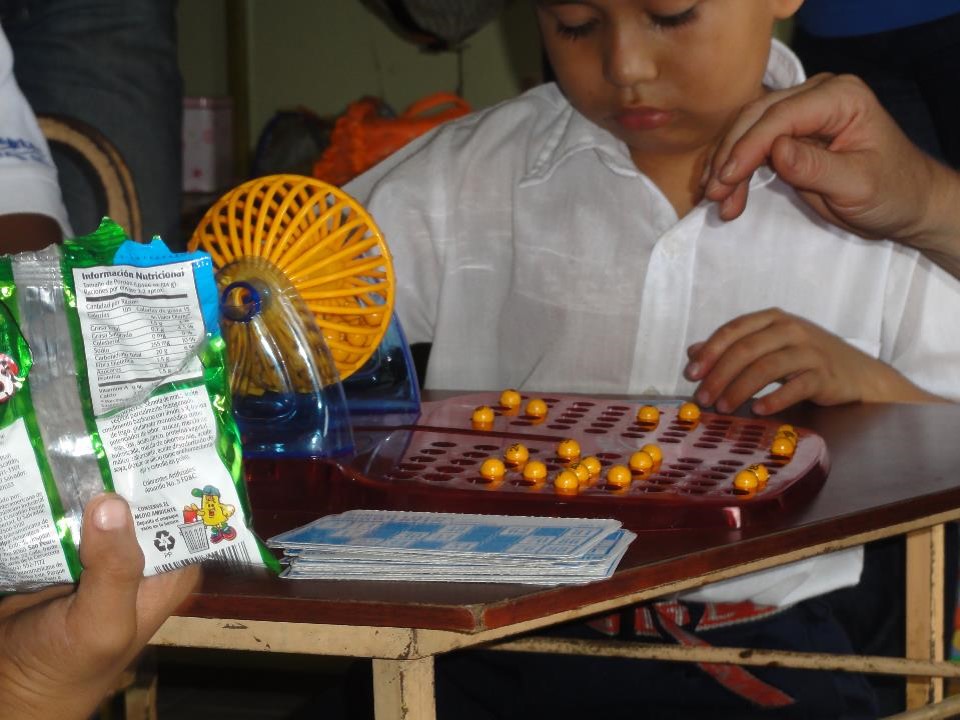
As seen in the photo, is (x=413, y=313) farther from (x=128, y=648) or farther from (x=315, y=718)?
(x=128, y=648)

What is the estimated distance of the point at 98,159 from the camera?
1393 mm

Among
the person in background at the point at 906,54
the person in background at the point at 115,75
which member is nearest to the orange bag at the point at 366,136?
the person in background at the point at 115,75

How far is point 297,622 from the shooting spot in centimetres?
54

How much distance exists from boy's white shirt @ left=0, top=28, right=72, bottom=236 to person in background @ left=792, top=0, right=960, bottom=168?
87cm

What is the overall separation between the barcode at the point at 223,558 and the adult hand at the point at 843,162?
0.47 m

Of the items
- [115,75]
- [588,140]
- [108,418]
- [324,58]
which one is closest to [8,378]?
[108,418]

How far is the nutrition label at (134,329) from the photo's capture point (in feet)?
1.72

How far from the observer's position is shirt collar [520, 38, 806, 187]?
1.18m

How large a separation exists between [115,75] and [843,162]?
1.05 metres

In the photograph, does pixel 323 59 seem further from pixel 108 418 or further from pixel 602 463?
pixel 108 418

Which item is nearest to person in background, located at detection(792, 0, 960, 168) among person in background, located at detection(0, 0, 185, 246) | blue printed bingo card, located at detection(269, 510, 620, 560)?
person in background, located at detection(0, 0, 185, 246)

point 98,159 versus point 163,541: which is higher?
point 98,159

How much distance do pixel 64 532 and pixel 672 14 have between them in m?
0.66

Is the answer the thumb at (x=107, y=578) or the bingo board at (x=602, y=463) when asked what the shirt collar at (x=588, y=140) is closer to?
the bingo board at (x=602, y=463)
